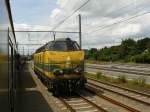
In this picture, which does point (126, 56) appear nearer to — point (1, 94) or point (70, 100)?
point (70, 100)

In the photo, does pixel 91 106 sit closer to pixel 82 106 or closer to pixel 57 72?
pixel 82 106

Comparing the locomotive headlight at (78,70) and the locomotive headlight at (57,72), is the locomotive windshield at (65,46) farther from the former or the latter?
the locomotive headlight at (57,72)

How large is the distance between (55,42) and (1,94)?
1432cm

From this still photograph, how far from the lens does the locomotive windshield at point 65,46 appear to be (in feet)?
56.3

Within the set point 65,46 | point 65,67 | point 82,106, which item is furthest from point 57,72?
point 82,106

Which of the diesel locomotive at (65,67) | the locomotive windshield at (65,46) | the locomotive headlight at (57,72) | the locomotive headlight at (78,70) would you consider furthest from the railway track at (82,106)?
the locomotive windshield at (65,46)

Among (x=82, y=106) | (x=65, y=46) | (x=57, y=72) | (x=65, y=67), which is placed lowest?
(x=82, y=106)

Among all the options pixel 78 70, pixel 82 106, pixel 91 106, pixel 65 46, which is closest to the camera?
pixel 91 106

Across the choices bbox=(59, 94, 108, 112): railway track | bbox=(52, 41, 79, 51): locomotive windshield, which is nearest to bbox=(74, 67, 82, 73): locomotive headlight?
bbox=(52, 41, 79, 51): locomotive windshield

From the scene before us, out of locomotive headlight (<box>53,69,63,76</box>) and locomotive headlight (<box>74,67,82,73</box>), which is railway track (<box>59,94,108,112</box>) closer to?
→ locomotive headlight (<box>53,69,63,76</box>)

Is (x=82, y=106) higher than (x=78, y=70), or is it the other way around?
(x=78, y=70)

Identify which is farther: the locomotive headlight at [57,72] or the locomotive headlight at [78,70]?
the locomotive headlight at [78,70]

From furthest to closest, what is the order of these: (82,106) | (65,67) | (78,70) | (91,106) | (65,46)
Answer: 1. (65,46)
2. (78,70)
3. (65,67)
4. (82,106)
5. (91,106)

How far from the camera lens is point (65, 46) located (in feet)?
56.7
